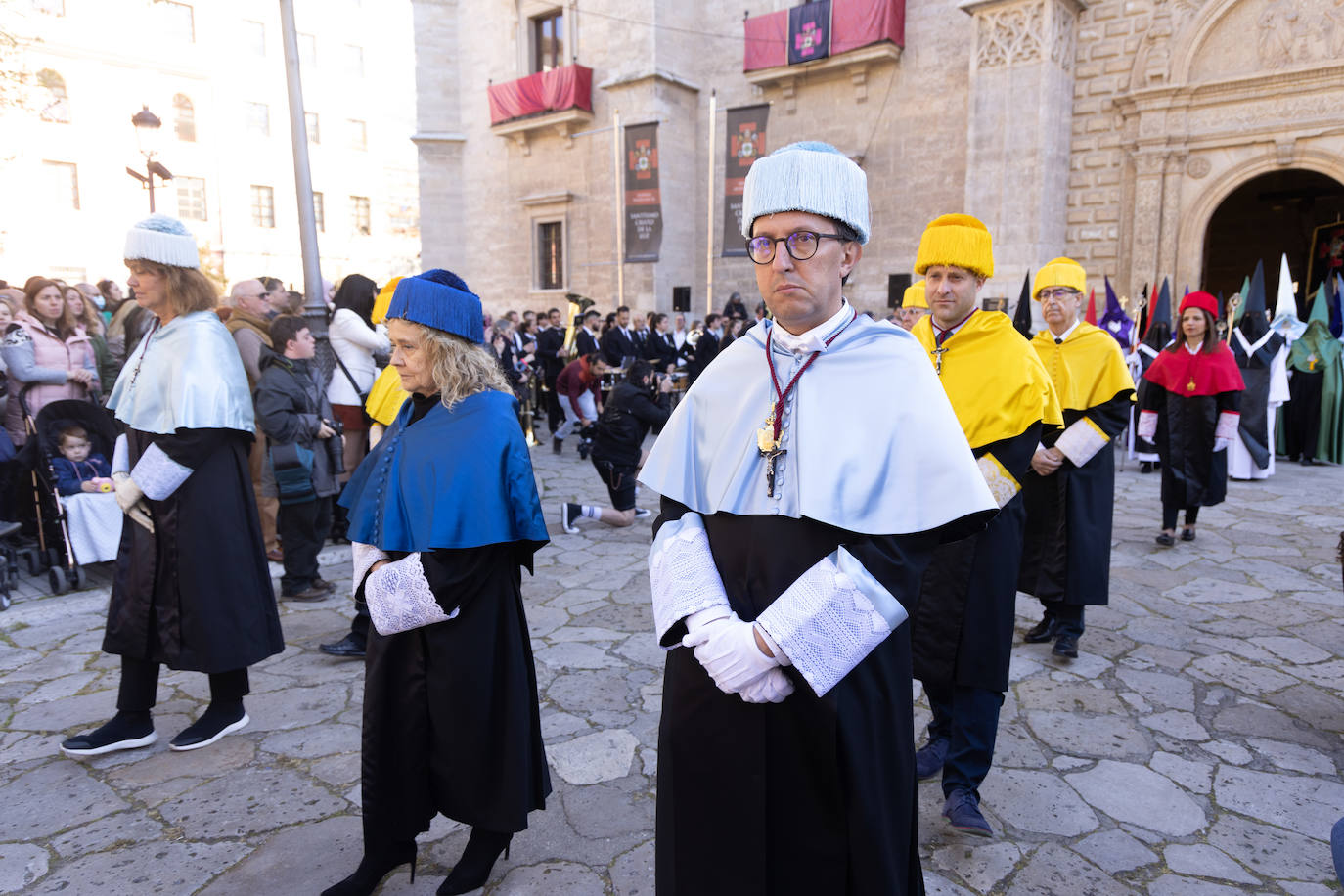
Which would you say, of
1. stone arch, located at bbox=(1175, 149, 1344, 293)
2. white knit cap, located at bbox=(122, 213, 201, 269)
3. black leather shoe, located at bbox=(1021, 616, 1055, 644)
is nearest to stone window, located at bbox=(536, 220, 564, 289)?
stone arch, located at bbox=(1175, 149, 1344, 293)

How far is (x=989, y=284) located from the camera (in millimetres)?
15273

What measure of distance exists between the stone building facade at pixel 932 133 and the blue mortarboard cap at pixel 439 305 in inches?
557

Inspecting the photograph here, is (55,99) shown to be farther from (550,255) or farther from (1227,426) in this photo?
(1227,426)

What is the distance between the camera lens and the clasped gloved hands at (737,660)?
154 cm

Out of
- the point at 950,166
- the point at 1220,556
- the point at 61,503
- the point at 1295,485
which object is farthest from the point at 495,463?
the point at 950,166

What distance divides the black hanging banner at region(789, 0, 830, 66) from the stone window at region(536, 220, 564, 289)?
7.61 metres

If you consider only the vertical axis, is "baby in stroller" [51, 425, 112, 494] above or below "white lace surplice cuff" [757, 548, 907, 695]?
below

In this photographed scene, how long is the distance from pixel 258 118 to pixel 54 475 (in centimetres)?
3660

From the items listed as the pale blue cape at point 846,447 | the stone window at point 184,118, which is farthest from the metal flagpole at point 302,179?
the stone window at point 184,118

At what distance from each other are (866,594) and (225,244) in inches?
1528

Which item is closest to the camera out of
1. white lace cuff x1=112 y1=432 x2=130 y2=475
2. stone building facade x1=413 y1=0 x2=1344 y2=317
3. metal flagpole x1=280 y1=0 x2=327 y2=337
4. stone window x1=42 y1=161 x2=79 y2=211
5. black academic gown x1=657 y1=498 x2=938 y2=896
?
black academic gown x1=657 y1=498 x2=938 y2=896

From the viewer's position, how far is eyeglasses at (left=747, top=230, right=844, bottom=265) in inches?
65.6

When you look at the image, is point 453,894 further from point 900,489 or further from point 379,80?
point 379,80

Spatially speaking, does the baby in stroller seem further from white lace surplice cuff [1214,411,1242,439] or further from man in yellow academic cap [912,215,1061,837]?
white lace surplice cuff [1214,411,1242,439]
